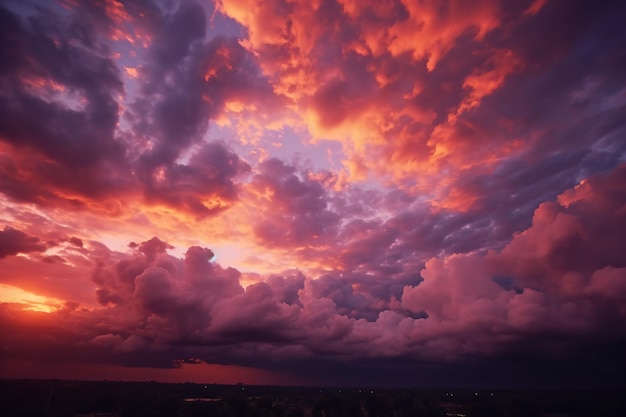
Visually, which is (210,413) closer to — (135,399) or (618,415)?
(135,399)

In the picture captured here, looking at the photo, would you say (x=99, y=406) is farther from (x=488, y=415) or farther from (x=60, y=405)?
(x=488, y=415)

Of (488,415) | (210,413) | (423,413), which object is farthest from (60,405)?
(488,415)

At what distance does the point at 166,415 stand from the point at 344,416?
233ft

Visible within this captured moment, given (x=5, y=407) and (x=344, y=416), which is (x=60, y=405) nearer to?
(x=5, y=407)

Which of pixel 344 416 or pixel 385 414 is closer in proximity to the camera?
pixel 344 416

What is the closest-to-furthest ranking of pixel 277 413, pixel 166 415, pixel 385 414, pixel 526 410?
1. pixel 166 415
2. pixel 277 413
3. pixel 385 414
4. pixel 526 410

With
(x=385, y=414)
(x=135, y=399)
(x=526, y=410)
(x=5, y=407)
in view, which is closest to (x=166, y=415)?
(x=135, y=399)

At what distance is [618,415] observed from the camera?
175875mm

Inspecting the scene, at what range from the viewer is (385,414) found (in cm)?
16175

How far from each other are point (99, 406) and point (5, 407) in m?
38.4

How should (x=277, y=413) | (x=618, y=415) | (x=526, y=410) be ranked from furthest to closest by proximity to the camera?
(x=526, y=410) → (x=618, y=415) → (x=277, y=413)

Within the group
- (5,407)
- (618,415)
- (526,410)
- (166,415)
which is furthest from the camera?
(526,410)

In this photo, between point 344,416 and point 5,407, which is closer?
point 5,407

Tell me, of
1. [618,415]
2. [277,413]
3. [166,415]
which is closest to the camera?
[166,415]
